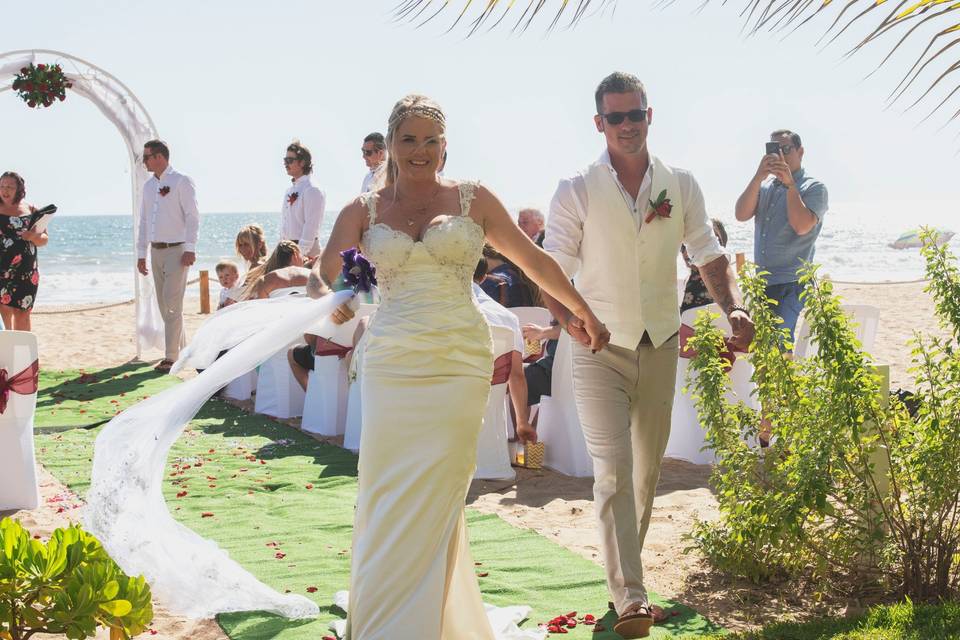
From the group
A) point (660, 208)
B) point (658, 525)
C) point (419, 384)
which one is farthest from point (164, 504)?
point (658, 525)

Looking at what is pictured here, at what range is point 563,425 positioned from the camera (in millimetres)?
7676

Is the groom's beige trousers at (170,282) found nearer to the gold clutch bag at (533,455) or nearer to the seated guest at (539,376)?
the seated guest at (539,376)

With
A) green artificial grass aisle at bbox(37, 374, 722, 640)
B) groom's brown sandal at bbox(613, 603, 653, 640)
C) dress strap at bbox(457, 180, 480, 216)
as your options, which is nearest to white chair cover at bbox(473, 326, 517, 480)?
green artificial grass aisle at bbox(37, 374, 722, 640)

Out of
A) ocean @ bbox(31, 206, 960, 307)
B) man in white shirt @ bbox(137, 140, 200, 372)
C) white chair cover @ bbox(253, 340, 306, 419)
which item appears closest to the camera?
white chair cover @ bbox(253, 340, 306, 419)

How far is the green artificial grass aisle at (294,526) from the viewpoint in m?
4.92

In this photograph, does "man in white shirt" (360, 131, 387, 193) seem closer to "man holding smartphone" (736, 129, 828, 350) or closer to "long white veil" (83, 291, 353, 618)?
"man holding smartphone" (736, 129, 828, 350)

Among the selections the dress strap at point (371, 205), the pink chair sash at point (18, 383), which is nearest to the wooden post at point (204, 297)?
the pink chair sash at point (18, 383)

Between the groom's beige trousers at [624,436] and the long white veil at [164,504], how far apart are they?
3.67 feet

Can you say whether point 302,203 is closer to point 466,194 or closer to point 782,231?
point 782,231

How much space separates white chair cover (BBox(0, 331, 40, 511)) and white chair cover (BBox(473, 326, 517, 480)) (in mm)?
2807

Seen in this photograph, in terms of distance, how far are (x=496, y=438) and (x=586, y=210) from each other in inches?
120

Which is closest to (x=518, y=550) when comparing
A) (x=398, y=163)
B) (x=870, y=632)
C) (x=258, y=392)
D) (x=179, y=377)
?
(x=870, y=632)

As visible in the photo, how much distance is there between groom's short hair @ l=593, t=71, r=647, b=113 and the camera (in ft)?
15.3

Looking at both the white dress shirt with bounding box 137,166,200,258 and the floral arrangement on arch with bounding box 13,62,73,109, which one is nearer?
the white dress shirt with bounding box 137,166,200,258
